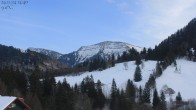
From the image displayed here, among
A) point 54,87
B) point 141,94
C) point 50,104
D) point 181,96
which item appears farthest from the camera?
point 181,96

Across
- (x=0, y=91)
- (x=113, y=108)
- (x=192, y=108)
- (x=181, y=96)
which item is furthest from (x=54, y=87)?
(x=181, y=96)

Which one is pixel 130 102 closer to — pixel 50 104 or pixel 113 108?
pixel 113 108

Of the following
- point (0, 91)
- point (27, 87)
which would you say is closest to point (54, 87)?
point (27, 87)

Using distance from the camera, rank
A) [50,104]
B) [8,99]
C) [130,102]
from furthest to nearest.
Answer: [130,102]
[50,104]
[8,99]

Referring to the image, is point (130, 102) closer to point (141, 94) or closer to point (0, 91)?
point (141, 94)

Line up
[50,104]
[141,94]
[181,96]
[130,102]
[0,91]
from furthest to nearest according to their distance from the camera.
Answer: [181,96]
[141,94]
[130,102]
[50,104]
[0,91]

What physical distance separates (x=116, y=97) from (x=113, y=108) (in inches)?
190

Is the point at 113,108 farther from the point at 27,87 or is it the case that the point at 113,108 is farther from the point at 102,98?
the point at 27,87

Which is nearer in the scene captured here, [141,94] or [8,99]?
[8,99]

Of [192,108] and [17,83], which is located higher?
[17,83]

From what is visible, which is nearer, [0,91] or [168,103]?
[0,91]

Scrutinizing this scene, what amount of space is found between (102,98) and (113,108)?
21.3 feet

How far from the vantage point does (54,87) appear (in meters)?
114

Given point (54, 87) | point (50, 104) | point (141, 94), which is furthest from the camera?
point (141, 94)
